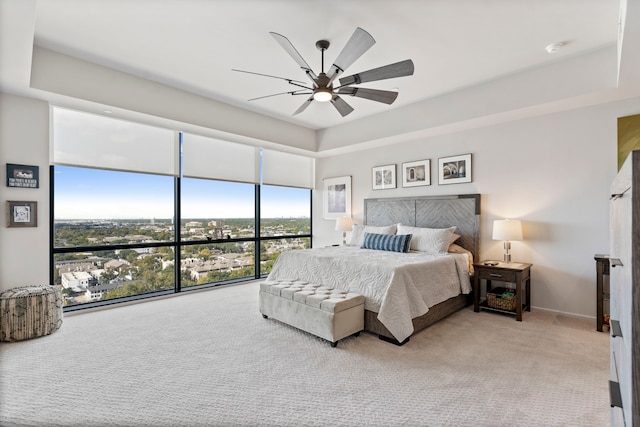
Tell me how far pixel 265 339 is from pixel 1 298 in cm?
265

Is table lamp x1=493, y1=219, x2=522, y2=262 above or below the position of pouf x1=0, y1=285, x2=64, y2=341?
above

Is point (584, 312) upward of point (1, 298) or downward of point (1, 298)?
downward

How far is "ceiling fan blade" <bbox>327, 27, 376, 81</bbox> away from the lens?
2273 millimetres

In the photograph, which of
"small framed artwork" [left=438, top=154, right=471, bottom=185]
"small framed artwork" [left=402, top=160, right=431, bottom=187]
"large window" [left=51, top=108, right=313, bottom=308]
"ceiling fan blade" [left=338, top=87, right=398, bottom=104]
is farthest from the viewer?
"small framed artwork" [left=402, top=160, right=431, bottom=187]

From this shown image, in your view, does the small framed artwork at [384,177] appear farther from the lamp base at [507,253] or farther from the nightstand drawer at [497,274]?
the nightstand drawer at [497,274]

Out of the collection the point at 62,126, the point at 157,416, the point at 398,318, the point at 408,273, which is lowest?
the point at 157,416

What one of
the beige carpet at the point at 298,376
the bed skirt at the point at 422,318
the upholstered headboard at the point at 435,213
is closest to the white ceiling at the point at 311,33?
the upholstered headboard at the point at 435,213

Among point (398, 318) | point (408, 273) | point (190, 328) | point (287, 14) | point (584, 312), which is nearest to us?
point (287, 14)

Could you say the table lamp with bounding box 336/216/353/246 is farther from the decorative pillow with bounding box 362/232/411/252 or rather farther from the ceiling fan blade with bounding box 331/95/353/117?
the ceiling fan blade with bounding box 331/95/353/117

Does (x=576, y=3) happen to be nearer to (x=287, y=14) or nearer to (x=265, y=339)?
(x=287, y=14)

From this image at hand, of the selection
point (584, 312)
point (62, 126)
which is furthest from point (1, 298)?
point (584, 312)

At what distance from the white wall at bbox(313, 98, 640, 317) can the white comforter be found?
0.91 m

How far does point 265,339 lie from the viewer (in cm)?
309

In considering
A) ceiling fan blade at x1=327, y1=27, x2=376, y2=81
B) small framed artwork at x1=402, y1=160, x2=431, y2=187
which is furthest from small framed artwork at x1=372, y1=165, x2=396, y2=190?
ceiling fan blade at x1=327, y1=27, x2=376, y2=81
